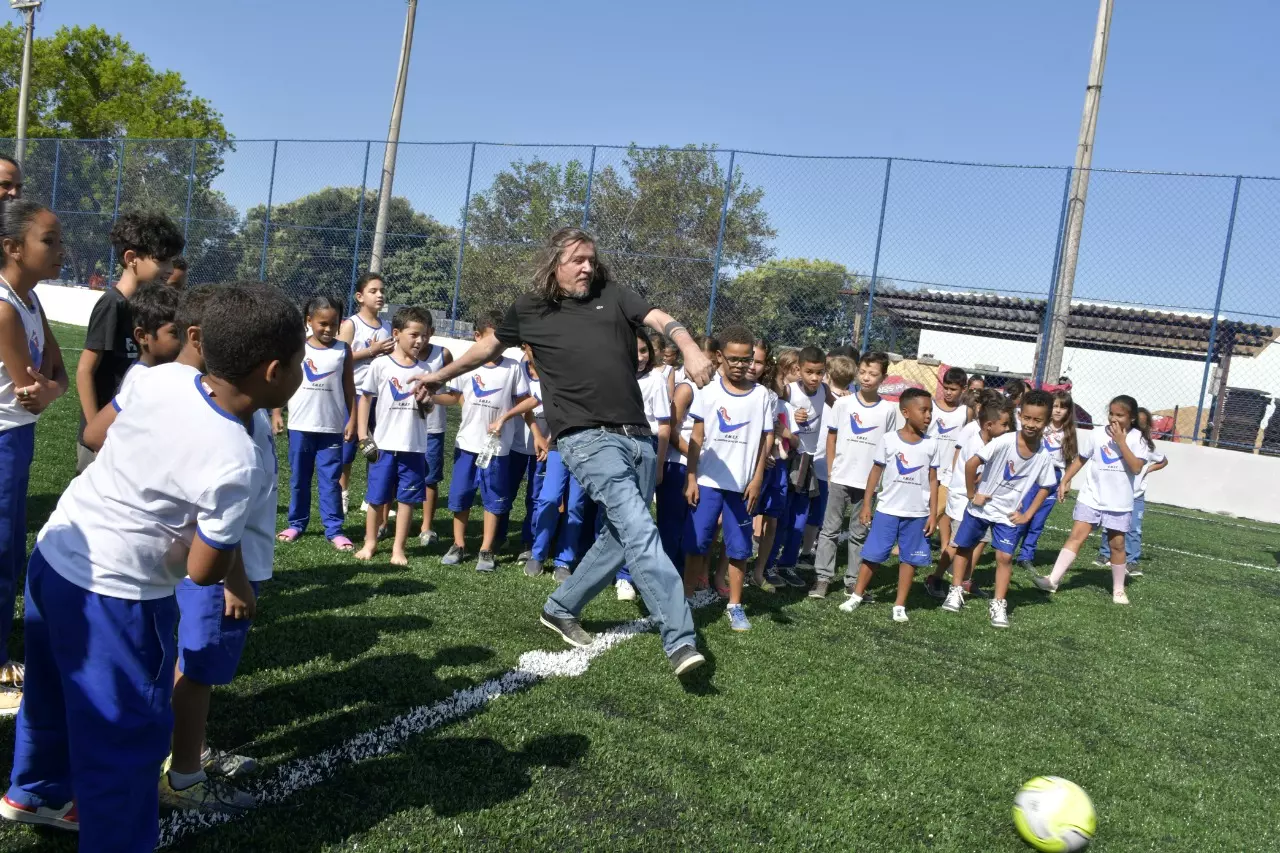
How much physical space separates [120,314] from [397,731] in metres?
2.07

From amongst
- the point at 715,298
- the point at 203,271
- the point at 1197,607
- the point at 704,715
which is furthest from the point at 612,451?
the point at 203,271

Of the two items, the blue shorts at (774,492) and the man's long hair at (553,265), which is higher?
the man's long hair at (553,265)

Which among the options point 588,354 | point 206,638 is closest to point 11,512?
point 206,638

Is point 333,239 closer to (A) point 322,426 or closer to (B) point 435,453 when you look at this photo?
(B) point 435,453

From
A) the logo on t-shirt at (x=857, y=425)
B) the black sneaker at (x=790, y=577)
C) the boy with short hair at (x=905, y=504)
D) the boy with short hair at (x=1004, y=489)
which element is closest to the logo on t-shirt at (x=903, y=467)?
the boy with short hair at (x=905, y=504)

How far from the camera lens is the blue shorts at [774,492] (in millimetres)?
6859

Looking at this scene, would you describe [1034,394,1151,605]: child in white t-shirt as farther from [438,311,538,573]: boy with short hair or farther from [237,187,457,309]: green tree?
[237,187,457,309]: green tree

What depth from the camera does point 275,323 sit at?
2.32 m

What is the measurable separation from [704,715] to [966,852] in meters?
1.24

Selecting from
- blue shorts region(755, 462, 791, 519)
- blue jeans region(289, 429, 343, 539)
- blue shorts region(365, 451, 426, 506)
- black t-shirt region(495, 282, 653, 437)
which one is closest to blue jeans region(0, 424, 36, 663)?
black t-shirt region(495, 282, 653, 437)

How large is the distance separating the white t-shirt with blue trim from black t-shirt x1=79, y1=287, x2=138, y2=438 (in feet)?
5.85

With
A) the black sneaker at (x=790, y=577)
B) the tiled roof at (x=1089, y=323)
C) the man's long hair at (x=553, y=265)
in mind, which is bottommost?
the black sneaker at (x=790, y=577)

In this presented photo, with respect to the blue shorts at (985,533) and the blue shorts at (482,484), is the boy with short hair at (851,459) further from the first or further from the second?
the blue shorts at (482,484)

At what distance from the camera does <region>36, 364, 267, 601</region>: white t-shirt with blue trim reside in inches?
86.4
